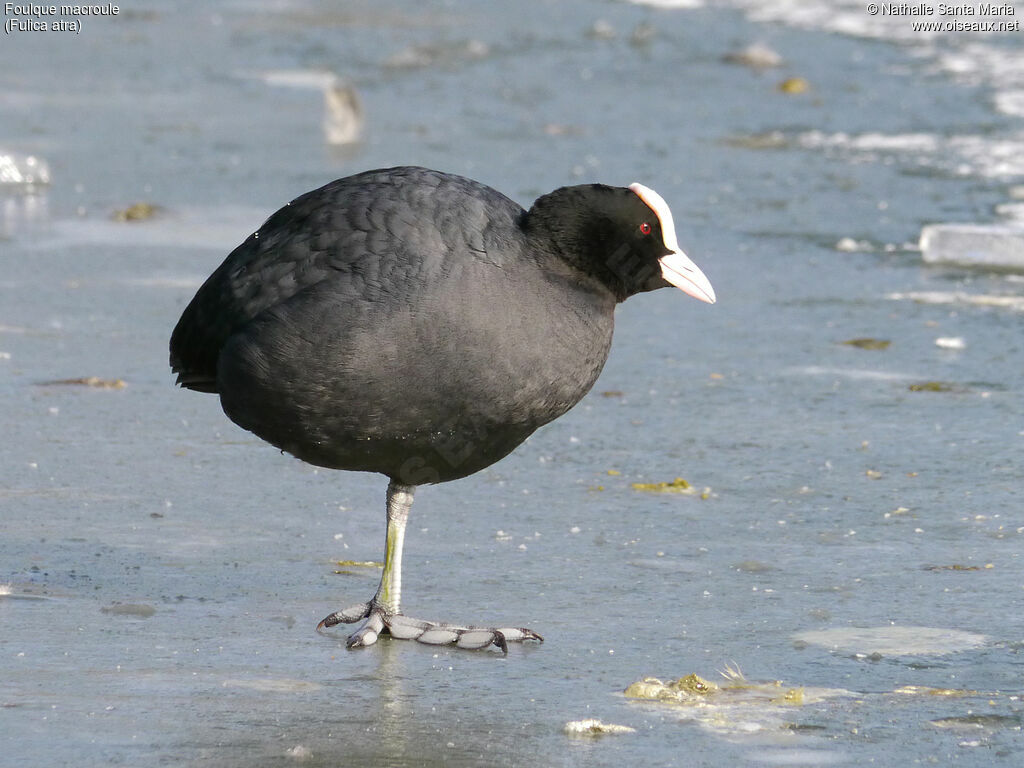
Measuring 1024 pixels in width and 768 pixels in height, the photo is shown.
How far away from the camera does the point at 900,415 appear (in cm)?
631

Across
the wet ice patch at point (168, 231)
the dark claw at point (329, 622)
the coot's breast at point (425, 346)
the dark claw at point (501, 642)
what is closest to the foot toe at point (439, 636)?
the dark claw at point (501, 642)

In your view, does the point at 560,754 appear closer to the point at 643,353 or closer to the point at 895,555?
the point at 895,555

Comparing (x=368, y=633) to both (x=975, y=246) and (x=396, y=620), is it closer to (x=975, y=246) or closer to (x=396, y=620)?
(x=396, y=620)

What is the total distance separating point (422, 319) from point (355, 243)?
29 centimetres

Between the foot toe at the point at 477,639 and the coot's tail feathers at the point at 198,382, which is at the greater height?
the coot's tail feathers at the point at 198,382

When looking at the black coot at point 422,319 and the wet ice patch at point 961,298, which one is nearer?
the black coot at point 422,319

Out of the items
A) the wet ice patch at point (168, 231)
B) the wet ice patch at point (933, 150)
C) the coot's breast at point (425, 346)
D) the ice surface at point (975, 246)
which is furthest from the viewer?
the wet ice patch at point (933, 150)

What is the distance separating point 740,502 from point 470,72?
832 cm

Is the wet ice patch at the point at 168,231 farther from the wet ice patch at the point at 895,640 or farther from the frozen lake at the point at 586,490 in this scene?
the wet ice patch at the point at 895,640

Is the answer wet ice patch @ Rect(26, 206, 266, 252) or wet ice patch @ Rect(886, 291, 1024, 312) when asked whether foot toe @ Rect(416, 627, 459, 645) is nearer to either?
wet ice patch @ Rect(886, 291, 1024, 312)

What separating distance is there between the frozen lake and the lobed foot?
0.04m

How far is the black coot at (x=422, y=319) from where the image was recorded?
4.14 m

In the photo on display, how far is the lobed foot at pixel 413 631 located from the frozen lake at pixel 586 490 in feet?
0.14

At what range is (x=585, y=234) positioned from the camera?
14.3ft
